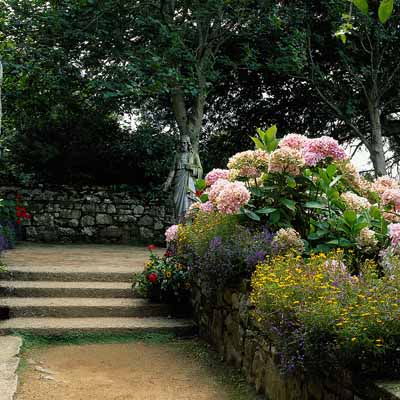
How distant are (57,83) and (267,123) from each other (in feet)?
18.7

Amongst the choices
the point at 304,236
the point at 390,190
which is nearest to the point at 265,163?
the point at 304,236

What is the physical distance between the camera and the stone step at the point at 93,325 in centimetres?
552

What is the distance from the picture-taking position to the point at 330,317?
3010 millimetres

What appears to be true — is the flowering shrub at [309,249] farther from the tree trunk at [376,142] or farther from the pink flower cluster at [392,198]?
the tree trunk at [376,142]

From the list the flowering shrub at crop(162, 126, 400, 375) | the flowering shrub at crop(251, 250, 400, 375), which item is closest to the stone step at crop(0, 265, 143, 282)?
the flowering shrub at crop(162, 126, 400, 375)

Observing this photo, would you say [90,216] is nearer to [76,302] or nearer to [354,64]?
[76,302]

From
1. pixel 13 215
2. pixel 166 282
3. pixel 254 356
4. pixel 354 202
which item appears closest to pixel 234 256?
pixel 254 356

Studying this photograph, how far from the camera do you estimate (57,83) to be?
424 inches

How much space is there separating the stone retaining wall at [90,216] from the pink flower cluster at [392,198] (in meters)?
7.64

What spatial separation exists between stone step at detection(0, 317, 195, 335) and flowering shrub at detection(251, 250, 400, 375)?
226 centimetres

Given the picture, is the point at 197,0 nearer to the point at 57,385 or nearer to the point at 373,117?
the point at 373,117

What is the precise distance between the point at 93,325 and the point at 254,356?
2133 mm

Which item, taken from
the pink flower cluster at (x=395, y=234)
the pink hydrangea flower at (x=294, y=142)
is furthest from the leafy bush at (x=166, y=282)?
the pink flower cluster at (x=395, y=234)

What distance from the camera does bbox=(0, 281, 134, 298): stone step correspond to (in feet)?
20.9
